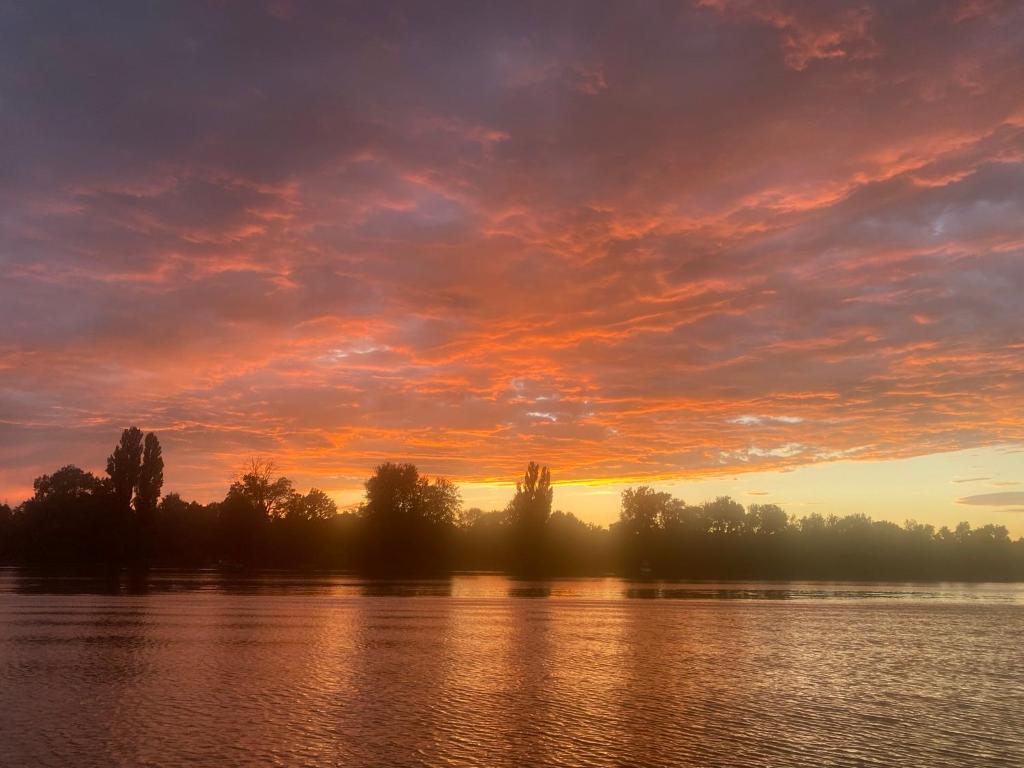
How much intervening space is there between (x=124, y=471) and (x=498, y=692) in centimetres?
11244

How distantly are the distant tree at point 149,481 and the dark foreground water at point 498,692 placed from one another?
87949 millimetres

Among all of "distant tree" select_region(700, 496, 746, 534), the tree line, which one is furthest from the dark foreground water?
"distant tree" select_region(700, 496, 746, 534)

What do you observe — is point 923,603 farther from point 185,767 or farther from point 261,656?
point 185,767

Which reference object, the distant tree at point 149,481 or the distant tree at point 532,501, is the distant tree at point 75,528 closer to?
the distant tree at point 149,481

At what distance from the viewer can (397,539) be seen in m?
123

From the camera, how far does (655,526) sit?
149000 mm

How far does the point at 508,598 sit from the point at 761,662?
27.9m

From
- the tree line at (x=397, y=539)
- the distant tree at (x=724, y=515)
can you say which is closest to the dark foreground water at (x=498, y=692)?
the tree line at (x=397, y=539)

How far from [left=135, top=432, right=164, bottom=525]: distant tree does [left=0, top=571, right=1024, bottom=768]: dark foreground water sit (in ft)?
289

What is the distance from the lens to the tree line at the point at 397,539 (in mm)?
115062

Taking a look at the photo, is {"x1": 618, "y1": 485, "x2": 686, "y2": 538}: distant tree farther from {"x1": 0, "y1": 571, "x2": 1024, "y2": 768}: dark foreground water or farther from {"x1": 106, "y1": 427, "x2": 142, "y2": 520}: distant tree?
{"x1": 0, "y1": 571, "x2": 1024, "y2": 768}: dark foreground water

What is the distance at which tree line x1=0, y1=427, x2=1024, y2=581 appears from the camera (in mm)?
115062

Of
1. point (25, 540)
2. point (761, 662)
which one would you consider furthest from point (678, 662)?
point (25, 540)

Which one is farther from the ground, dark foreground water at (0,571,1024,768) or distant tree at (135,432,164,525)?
distant tree at (135,432,164,525)
